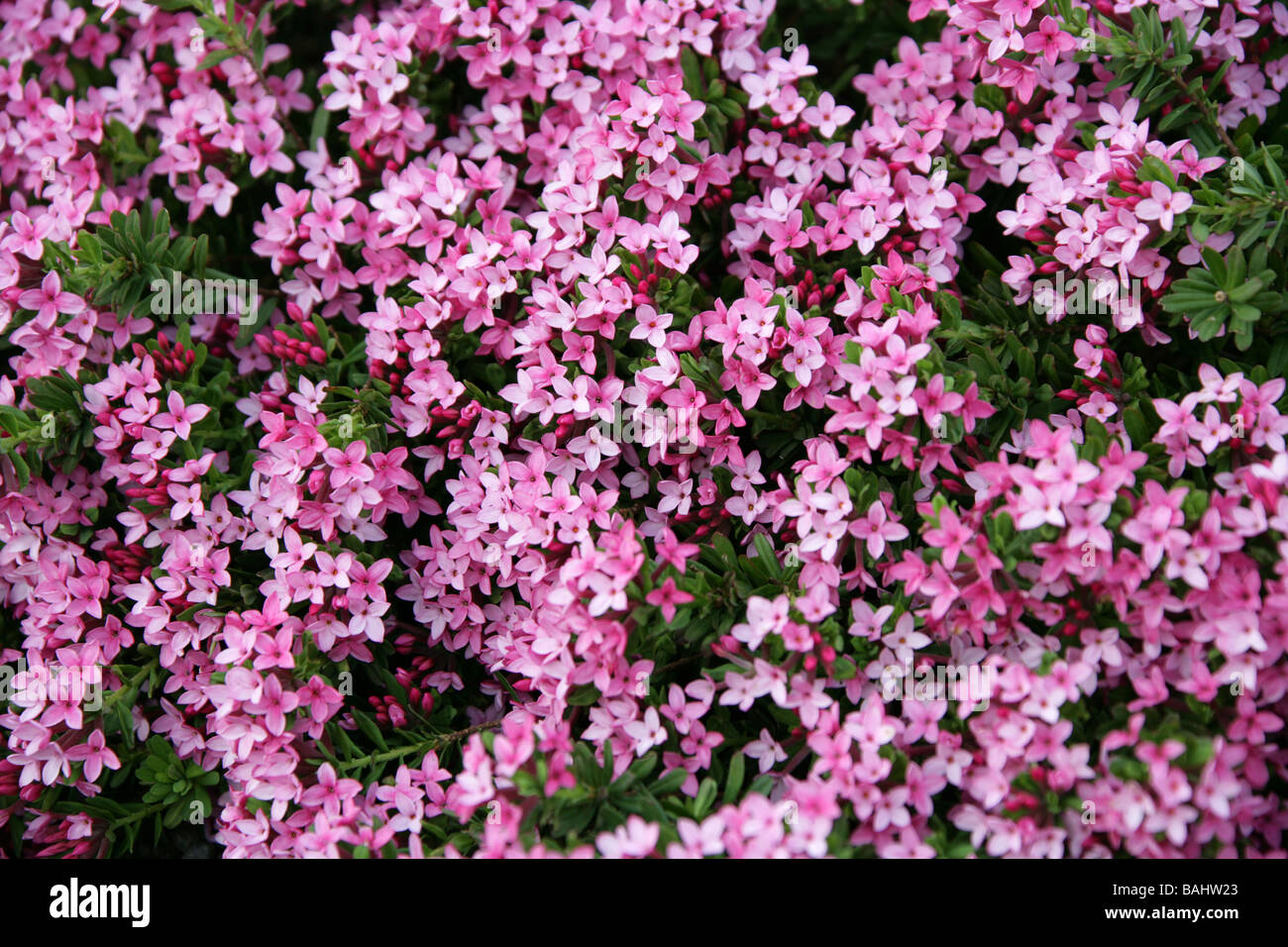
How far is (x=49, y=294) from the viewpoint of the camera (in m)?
3.46

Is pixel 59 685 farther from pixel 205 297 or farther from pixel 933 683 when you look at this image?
pixel 933 683

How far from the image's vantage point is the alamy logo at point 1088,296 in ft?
9.91

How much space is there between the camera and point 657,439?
305 cm

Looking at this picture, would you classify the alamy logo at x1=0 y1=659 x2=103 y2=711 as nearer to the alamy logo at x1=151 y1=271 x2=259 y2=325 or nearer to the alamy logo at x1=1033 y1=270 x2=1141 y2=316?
the alamy logo at x1=151 y1=271 x2=259 y2=325

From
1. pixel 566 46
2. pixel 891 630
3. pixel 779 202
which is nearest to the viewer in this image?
pixel 891 630

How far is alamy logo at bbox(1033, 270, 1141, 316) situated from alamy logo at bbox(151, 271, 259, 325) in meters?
2.68
